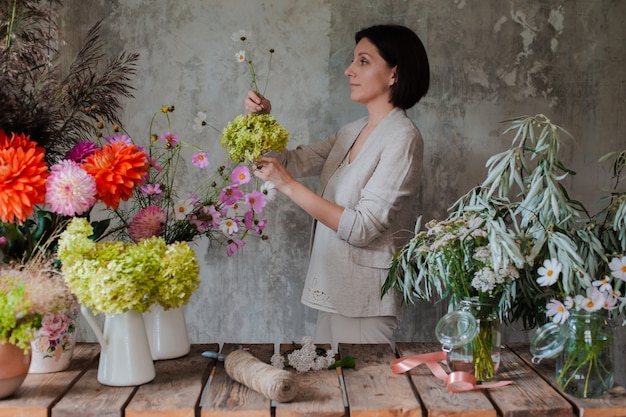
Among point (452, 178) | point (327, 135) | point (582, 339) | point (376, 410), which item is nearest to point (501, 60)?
point (452, 178)

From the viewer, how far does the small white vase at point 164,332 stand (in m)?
2.04

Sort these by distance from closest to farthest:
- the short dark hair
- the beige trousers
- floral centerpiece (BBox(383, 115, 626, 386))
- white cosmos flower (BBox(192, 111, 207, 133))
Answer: floral centerpiece (BBox(383, 115, 626, 386)) < white cosmos flower (BBox(192, 111, 207, 133)) < the beige trousers < the short dark hair

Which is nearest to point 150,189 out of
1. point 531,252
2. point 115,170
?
point 115,170

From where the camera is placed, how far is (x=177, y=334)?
2.09 metres

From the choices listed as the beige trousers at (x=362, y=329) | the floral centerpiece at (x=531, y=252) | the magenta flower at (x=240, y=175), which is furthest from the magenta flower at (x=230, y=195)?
the beige trousers at (x=362, y=329)

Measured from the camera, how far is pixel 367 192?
2.74 m

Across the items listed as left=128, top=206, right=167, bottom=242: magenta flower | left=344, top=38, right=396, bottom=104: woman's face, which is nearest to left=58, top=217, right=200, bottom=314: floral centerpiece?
left=128, top=206, right=167, bottom=242: magenta flower

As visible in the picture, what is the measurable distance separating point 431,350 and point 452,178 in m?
1.61

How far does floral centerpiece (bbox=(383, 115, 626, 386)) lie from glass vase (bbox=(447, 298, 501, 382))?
39 mm

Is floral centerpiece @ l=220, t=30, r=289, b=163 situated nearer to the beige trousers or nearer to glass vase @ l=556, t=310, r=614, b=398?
the beige trousers

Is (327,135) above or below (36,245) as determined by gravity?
above

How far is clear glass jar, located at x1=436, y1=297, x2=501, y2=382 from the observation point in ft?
6.11

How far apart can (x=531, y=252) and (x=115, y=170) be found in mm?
1116

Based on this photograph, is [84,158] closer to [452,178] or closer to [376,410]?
[376,410]
